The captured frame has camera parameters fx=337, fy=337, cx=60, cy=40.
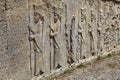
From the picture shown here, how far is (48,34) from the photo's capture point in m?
7.78

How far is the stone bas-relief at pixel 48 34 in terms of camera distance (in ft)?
20.6

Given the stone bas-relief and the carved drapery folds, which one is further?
the carved drapery folds

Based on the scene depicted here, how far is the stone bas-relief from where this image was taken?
6.29 meters

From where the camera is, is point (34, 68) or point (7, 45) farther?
point (34, 68)

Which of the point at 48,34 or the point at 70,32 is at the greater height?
the point at 48,34

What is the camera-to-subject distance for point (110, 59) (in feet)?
36.2

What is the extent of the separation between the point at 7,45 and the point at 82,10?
3931 mm

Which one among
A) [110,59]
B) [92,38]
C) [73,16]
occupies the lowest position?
[110,59]

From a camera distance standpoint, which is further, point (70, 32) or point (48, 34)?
point (70, 32)

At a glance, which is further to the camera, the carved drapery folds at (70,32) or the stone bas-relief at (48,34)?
the carved drapery folds at (70,32)

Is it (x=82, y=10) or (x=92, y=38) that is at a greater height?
(x=82, y=10)

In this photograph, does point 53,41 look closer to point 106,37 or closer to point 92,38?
point 92,38

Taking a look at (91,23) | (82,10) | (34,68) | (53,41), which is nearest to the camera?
(34,68)

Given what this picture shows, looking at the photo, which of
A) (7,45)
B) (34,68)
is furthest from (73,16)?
(7,45)
